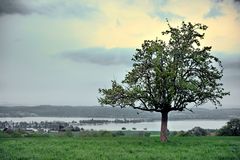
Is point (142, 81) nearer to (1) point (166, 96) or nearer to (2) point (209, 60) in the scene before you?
(1) point (166, 96)

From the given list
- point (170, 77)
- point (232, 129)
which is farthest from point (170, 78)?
point (232, 129)

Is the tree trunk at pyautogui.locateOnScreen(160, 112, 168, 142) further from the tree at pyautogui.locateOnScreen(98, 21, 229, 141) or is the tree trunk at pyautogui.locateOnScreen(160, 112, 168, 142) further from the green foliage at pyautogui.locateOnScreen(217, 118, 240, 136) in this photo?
the green foliage at pyautogui.locateOnScreen(217, 118, 240, 136)

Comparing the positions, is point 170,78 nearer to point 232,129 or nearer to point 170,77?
point 170,77

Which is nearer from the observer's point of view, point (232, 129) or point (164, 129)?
point (164, 129)

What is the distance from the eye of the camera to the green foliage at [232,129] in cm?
5269

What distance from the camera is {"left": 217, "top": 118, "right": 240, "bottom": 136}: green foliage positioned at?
5269 cm

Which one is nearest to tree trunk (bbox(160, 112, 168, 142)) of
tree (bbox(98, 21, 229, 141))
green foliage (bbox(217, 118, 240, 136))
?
tree (bbox(98, 21, 229, 141))

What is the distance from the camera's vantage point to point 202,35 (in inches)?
1565

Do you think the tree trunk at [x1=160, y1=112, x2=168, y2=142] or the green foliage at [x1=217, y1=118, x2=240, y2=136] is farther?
the green foliage at [x1=217, y1=118, x2=240, y2=136]

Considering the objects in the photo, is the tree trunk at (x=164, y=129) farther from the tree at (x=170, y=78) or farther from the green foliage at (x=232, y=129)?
the green foliage at (x=232, y=129)

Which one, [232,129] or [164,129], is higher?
[232,129]

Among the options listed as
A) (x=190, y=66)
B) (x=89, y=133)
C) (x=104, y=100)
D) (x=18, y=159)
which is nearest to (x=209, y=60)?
(x=190, y=66)

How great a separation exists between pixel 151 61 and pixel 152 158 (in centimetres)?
1525

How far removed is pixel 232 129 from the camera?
53.2 metres
